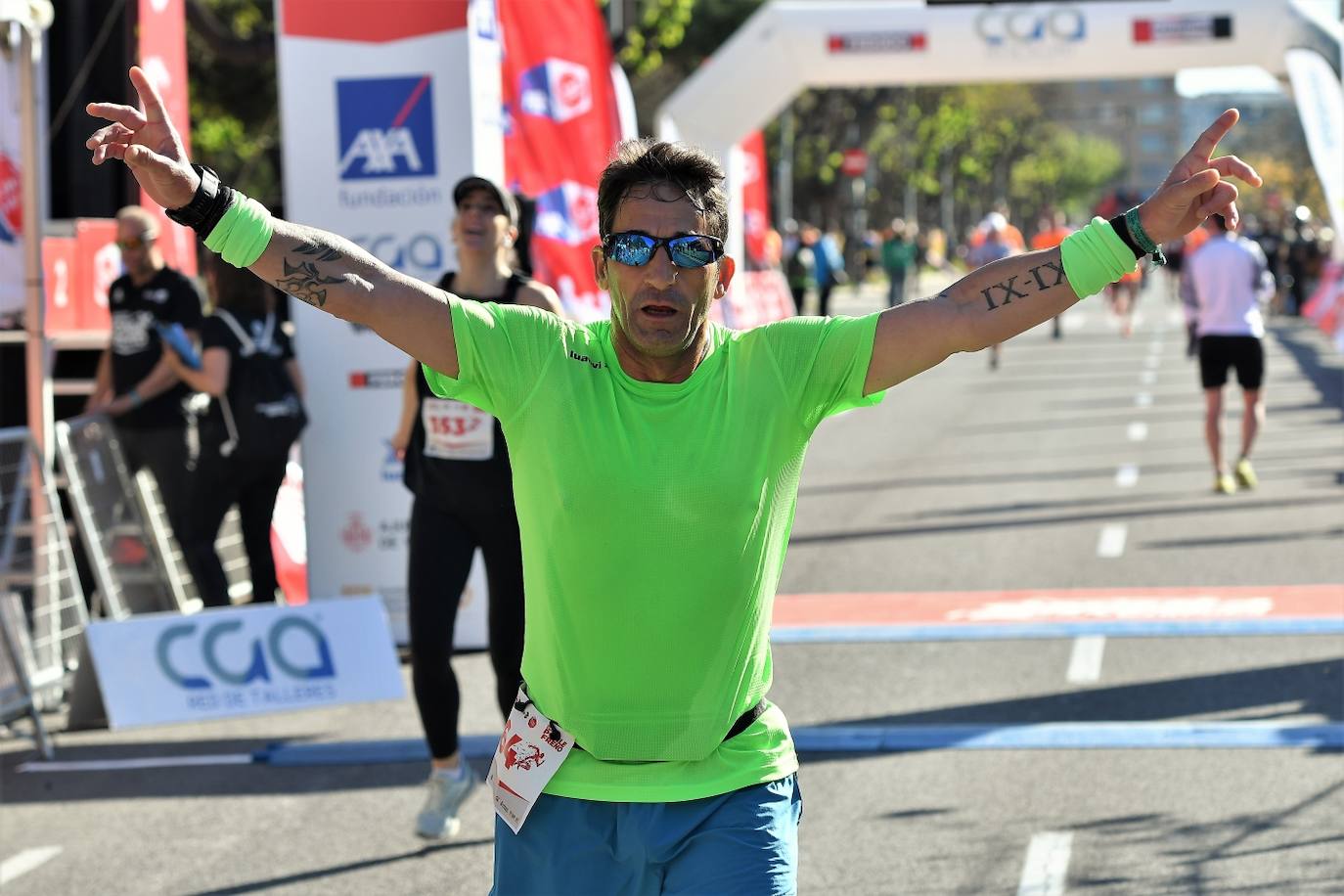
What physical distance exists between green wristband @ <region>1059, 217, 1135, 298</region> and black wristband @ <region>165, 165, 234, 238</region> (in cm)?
144

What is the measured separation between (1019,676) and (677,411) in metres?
5.31

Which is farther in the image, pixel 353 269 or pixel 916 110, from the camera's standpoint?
pixel 916 110

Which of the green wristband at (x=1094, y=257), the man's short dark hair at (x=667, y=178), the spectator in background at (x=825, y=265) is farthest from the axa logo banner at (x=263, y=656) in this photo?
the spectator in background at (x=825, y=265)

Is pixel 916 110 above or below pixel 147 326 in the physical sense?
above

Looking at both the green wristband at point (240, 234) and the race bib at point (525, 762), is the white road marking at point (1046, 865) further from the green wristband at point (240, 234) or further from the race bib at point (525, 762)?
the green wristband at point (240, 234)

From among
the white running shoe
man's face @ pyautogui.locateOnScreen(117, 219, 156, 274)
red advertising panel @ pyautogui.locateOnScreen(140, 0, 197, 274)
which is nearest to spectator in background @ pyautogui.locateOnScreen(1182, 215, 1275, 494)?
red advertising panel @ pyautogui.locateOnScreen(140, 0, 197, 274)

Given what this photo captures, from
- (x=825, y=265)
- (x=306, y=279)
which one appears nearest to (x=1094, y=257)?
(x=306, y=279)

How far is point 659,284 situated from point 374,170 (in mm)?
6258

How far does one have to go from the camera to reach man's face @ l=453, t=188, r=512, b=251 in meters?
6.43

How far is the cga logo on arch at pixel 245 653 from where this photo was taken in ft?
25.4

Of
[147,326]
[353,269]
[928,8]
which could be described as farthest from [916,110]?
[353,269]

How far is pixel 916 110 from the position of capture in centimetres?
6100

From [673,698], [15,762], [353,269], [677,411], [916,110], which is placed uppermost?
[916,110]

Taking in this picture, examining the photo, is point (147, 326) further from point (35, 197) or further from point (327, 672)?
point (327, 672)
